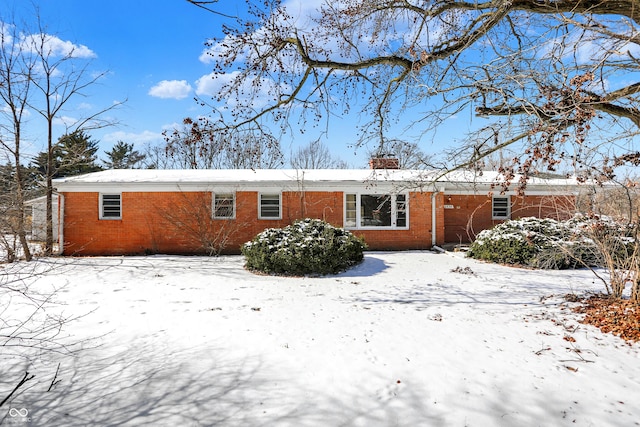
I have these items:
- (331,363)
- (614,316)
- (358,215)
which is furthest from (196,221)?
A: (614,316)

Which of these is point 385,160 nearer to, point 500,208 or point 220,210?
point 220,210

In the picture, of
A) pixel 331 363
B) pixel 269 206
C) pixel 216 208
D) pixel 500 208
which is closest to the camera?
pixel 331 363

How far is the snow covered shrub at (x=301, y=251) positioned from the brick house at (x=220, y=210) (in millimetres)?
3527

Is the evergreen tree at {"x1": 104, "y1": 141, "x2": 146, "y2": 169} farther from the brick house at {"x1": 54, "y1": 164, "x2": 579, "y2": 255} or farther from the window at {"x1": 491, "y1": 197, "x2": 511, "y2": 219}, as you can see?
the window at {"x1": 491, "y1": 197, "x2": 511, "y2": 219}

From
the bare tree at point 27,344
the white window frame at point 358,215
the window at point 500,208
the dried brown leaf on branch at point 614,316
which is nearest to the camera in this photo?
the bare tree at point 27,344

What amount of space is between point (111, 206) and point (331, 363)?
43.0 ft

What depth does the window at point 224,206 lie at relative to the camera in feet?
45.6

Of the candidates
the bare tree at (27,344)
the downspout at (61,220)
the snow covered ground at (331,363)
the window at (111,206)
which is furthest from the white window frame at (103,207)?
the bare tree at (27,344)

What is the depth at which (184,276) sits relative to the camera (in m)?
9.64

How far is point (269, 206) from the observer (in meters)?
14.3

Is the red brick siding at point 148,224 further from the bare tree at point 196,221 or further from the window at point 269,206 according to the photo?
the window at point 269,206

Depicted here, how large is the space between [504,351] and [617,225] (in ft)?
11.7

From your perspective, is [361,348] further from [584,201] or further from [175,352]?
[584,201]

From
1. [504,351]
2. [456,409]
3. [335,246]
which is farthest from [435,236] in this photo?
[456,409]
